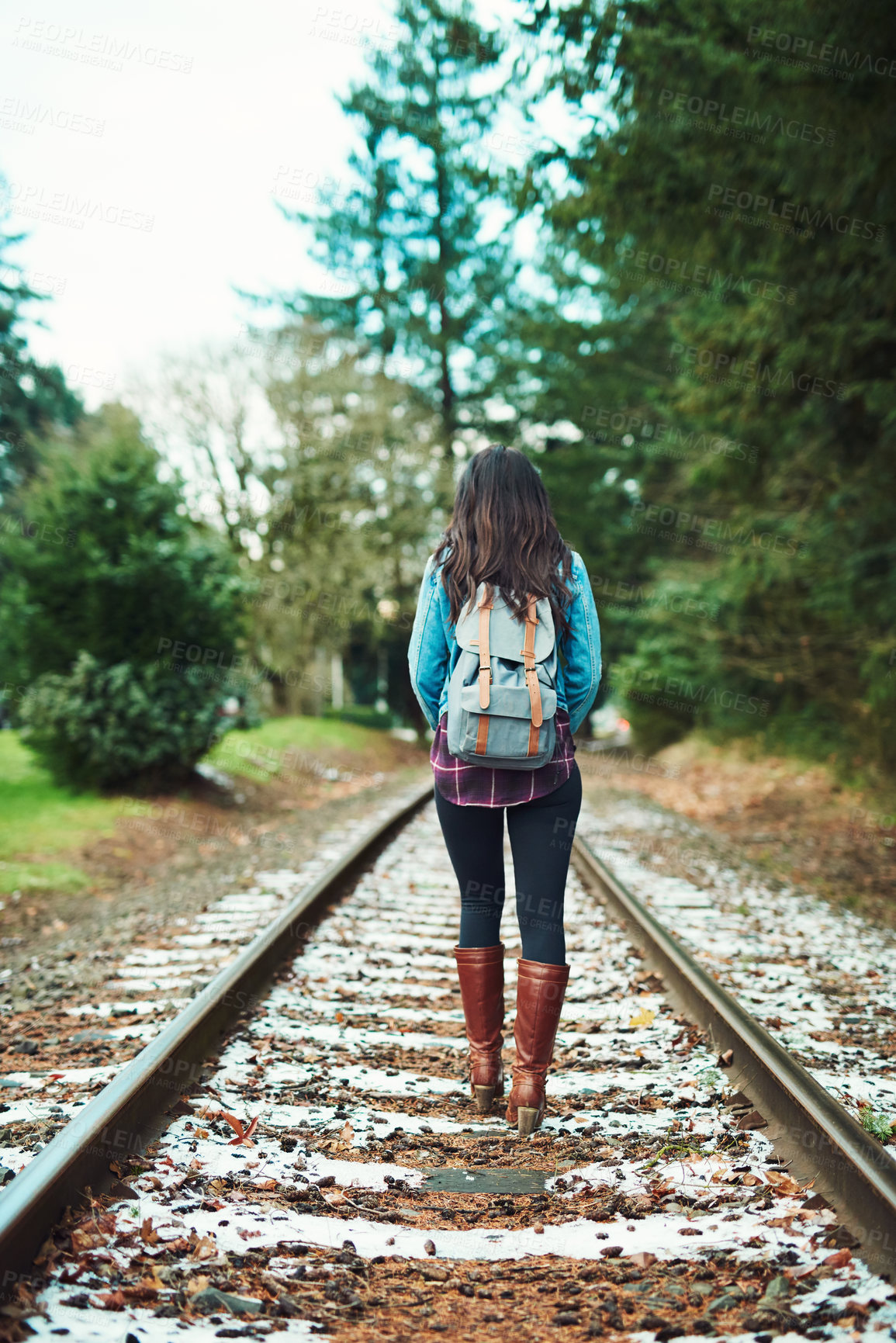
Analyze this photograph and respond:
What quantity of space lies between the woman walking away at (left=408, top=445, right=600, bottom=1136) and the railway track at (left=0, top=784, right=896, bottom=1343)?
0.42 meters

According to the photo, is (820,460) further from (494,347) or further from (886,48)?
(494,347)

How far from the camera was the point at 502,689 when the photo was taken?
2793mm

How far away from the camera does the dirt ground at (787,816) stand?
7.91m

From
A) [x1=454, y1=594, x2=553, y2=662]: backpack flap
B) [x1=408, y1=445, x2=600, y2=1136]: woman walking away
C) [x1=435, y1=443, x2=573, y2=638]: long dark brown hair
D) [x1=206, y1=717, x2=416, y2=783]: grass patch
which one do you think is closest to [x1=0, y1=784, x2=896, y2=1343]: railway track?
[x1=408, y1=445, x2=600, y2=1136]: woman walking away

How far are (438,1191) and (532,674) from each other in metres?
1.44

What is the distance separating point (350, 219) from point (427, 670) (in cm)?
2601

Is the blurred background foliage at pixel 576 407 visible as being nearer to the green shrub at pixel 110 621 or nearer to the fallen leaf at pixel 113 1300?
the green shrub at pixel 110 621

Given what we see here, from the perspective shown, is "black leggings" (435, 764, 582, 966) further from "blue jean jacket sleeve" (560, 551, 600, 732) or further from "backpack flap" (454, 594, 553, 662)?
"backpack flap" (454, 594, 553, 662)

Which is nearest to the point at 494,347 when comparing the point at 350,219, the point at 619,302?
the point at 350,219

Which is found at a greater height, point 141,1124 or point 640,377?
point 640,377

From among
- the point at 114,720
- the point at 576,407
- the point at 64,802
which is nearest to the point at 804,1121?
the point at 114,720

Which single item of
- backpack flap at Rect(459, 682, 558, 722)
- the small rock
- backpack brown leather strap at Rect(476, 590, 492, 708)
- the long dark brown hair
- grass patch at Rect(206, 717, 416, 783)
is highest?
the long dark brown hair

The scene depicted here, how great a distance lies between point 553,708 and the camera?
2.87 meters

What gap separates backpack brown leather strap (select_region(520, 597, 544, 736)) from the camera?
281 cm
